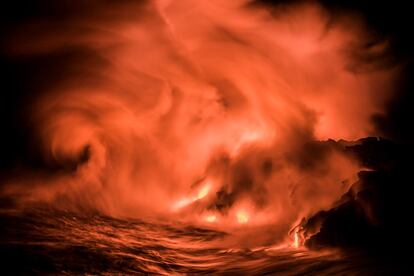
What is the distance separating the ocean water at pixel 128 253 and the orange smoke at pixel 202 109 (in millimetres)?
1261

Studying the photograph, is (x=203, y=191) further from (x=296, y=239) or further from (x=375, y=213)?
(x=375, y=213)

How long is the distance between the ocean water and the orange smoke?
1261 mm

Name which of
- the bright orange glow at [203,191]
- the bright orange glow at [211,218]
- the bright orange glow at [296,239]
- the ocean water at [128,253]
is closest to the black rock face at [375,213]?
the bright orange glow at [296,239]

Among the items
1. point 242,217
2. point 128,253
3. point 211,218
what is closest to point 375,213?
point 242,217

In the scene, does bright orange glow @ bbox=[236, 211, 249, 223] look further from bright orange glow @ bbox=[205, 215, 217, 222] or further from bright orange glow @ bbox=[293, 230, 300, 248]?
bright orange glow @ bbox=[293, 230, 300, 248]

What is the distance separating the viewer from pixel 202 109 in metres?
8.91

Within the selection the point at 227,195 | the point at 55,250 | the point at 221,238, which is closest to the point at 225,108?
the point at 227,195

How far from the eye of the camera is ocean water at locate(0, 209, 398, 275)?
4273 millimetres

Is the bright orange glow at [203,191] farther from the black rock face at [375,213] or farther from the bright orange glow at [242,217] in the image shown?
the black rock face at [375,213]

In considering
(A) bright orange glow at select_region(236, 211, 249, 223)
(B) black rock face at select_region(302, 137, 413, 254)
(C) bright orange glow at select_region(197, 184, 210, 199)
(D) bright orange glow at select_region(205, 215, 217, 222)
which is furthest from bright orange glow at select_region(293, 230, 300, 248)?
(C) bright orange glow at select_region(197, 184, 210, 199)

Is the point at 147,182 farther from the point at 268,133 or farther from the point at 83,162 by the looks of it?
the point at 268,133

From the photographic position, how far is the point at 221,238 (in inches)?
244

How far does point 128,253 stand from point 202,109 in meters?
4.68

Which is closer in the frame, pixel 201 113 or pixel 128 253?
pixel 128 253
